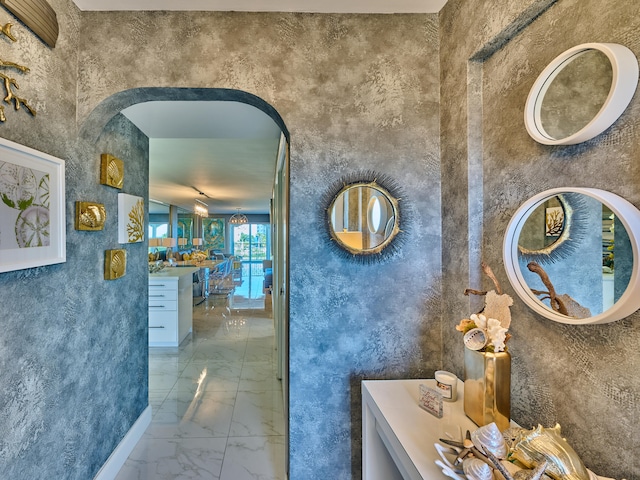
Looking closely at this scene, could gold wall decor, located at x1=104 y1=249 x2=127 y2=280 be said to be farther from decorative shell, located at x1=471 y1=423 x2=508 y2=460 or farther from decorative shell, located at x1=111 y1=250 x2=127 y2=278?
decorative shell, located at x1=471 y1=423 x2=508 y2=460

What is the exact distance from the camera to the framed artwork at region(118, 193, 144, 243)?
198cm

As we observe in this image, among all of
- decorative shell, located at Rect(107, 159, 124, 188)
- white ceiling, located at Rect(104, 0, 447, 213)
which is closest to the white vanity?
white ceiling, located at Rect(104, 0, 447, 213)

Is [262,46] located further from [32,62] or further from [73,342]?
[73,342]

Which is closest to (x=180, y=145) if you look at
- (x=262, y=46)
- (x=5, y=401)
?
(x=262, y=46)

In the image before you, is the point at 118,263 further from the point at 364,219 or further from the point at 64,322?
the point at 364,219

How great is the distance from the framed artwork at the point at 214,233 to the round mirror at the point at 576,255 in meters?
14.1

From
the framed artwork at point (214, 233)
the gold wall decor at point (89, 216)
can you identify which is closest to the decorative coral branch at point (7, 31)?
the gold wall decor at point (89, 216)

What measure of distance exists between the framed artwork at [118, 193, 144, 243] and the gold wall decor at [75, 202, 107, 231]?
1.14 feet

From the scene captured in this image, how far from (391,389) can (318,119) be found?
130 cm

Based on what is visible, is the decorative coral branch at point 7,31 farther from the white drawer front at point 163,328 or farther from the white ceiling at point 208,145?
the white drawer front at point 163,328

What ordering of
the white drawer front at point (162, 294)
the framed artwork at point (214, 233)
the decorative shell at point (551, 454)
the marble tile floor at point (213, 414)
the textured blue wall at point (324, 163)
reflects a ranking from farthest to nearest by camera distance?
the framed artwork at point (214, 233)
the white drawer front at point (162, 294)
the marble tile floor at point (213, 414)
the textured blue wall at point (324, 163)
the decorative shell at point (551, 454)

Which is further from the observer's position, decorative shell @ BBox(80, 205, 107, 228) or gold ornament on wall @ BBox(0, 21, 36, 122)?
decorative shell @ BBox(80, 205, 107, 228)

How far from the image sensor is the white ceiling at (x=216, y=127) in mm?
1431

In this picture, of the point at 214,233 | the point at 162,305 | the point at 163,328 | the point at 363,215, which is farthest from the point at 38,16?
the point at 214,233
